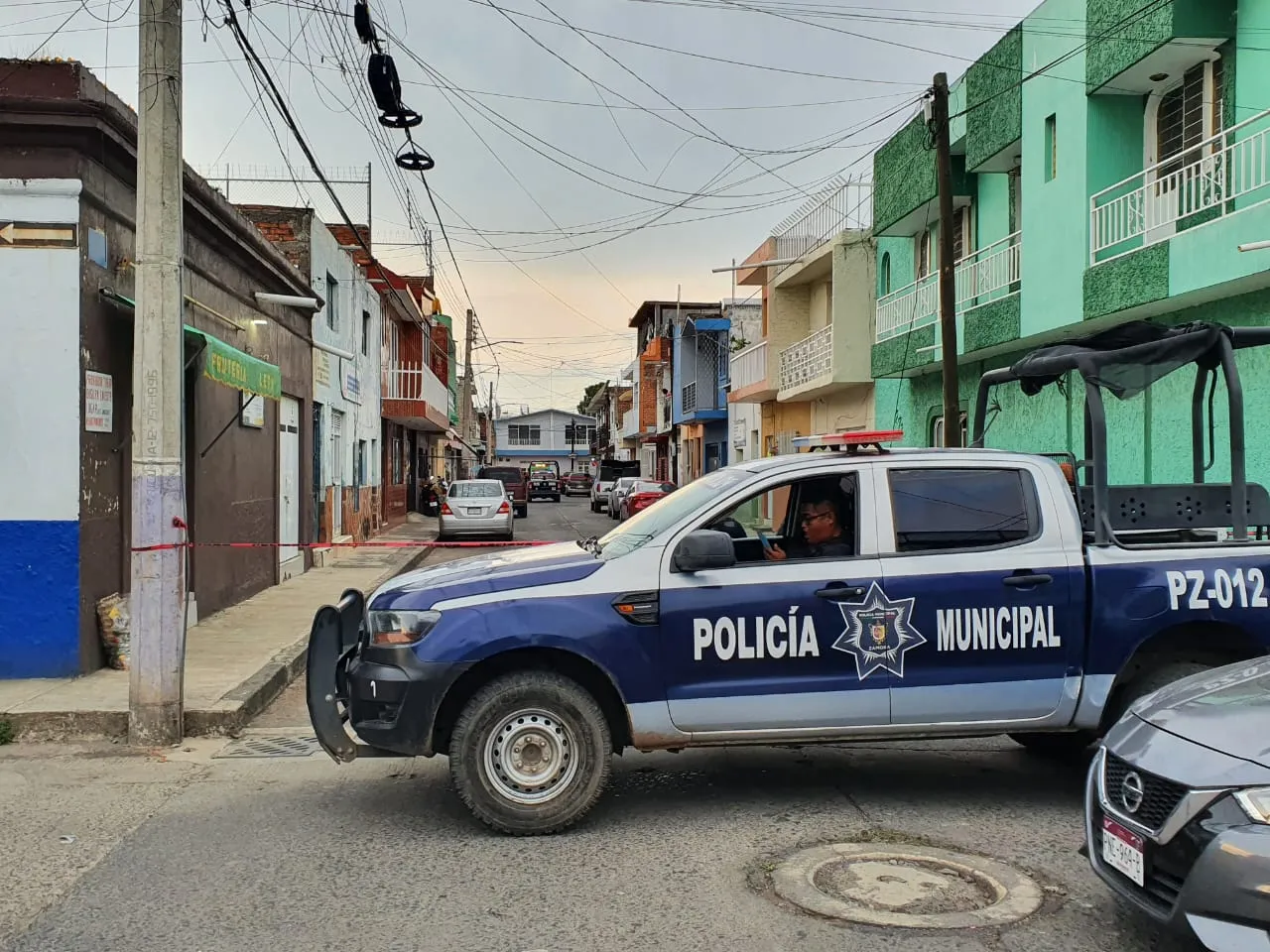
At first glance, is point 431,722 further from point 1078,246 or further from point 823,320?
point 823,320

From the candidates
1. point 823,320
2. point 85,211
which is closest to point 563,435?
point 823,320

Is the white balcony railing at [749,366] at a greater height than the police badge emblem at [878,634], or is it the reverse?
the white balcony railing at [749,366]

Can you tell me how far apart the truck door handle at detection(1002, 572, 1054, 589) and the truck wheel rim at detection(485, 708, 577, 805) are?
7.57 ft

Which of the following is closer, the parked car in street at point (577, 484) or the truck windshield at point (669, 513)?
the truck windshield at point (669, 513)

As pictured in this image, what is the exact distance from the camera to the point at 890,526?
548 cm

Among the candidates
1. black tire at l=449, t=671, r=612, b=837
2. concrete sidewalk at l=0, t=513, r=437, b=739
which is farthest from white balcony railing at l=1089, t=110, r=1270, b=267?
concrete sidewalk at l=0, t=513, r=437, b=739

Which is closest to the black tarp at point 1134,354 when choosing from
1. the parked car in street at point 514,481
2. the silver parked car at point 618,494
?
the silver parked car at point 618,494

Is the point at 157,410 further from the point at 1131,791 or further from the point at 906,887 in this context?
the point at 1131,791

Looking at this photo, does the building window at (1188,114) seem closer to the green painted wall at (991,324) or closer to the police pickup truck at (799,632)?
the green painted wall at (991,324)

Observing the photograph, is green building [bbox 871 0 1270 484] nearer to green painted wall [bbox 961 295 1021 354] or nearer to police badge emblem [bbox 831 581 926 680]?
green painted wall [bbox 961 295 1021 354]

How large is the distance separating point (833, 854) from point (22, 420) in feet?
22.8

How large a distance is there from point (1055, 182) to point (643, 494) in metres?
17.2

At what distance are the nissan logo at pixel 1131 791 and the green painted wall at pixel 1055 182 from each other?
445 inches

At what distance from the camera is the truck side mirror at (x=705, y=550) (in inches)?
202
